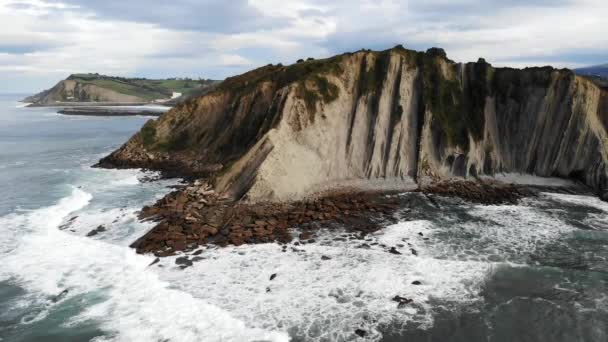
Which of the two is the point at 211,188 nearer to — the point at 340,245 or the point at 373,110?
the point at 340,245

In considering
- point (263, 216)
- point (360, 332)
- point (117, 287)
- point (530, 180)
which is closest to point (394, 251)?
point (360, 332)

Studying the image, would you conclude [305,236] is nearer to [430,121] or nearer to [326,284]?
[326,284]

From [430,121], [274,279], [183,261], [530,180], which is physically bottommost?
[183,261]

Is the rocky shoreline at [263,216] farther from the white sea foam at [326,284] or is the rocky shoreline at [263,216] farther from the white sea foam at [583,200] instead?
the white sea foam at [583,200]

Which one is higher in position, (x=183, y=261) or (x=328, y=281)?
(x=328, y=281)

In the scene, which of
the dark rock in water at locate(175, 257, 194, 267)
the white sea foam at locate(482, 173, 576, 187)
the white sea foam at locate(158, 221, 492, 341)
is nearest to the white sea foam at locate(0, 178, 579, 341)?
the white sea foam at locate(158, 221, 492, 341)

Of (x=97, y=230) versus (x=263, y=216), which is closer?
(x=97, y=230)
